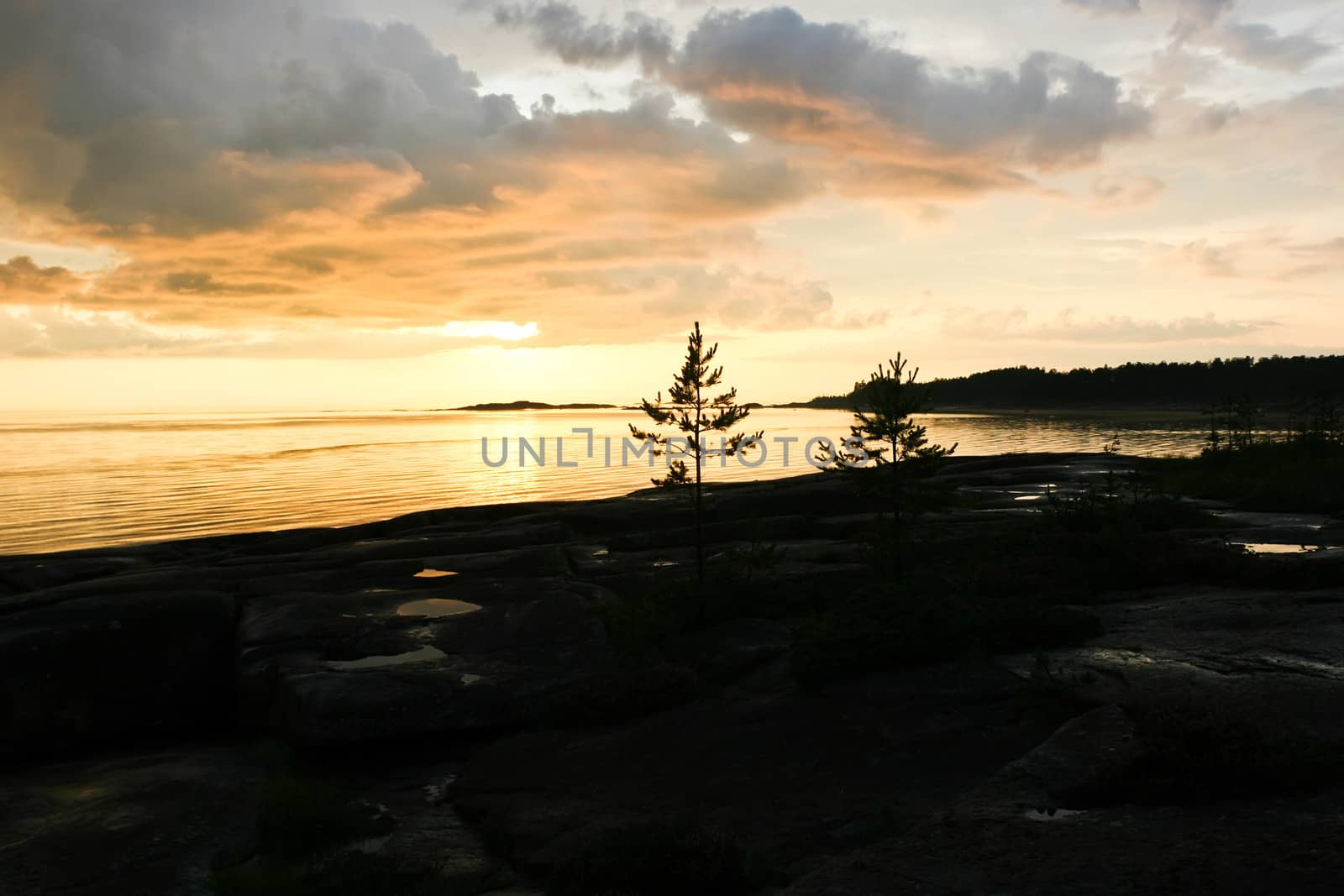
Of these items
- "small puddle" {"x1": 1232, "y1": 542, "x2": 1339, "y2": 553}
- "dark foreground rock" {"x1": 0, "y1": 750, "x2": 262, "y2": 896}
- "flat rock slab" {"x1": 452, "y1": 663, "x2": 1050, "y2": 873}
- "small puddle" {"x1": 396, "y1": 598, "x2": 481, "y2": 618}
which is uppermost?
"small puddle" {"x1": 1232, "y1": 542, "x2": 1339, "y2": 553}

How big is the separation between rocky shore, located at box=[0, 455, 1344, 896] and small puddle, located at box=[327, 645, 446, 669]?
0.07 meters

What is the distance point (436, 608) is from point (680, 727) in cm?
739

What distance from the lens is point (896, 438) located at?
18.2 meters

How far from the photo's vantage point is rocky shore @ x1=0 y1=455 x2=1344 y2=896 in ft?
24.9

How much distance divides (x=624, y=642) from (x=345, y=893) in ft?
23.5

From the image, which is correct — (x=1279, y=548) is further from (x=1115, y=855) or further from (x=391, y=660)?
(x=391, y=660)

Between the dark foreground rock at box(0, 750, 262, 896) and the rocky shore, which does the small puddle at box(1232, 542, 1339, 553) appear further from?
the dark foreground rock at box(0, 750, 262, 896)

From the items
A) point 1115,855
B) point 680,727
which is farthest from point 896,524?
point 1115,855

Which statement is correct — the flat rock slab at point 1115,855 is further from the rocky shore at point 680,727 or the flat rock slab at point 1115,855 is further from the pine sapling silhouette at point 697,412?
the pine sapling silhouette at point 697,412

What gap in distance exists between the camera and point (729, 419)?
18.4 m

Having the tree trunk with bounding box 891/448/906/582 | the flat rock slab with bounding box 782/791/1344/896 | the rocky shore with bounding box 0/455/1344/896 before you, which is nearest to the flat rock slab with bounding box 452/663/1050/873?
the rocky shore with bounding box 0/455/1344/896

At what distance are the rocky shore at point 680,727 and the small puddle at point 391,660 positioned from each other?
2.9 inches

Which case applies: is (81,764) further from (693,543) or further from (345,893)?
(693,543)

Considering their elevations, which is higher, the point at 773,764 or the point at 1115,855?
the point at 1115,855
